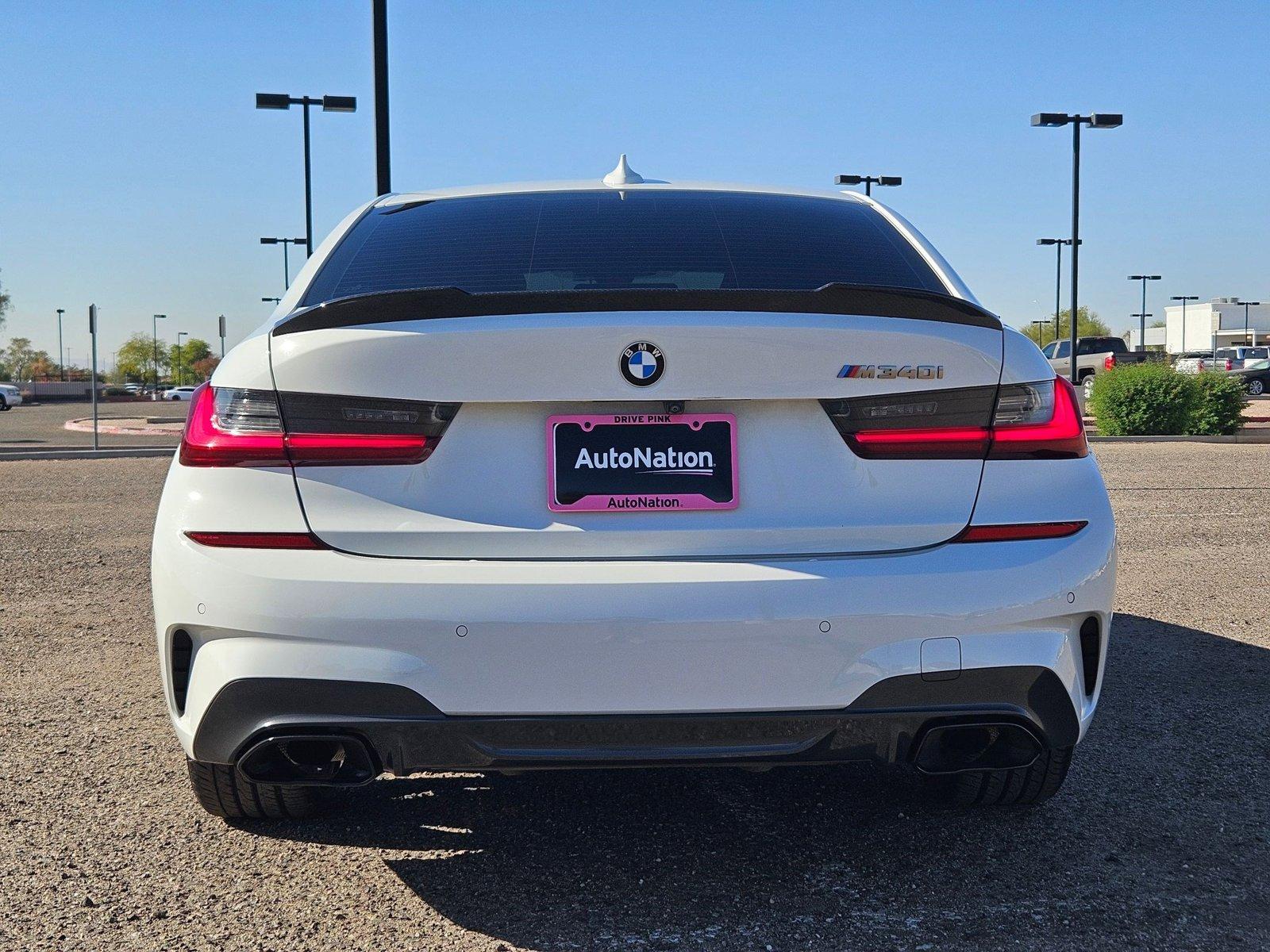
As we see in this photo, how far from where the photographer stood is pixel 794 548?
101 inches

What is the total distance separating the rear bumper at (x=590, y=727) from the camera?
2.51 m

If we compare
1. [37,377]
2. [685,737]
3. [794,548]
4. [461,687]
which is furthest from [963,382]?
[37,377]

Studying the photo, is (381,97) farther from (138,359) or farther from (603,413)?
(138,359)

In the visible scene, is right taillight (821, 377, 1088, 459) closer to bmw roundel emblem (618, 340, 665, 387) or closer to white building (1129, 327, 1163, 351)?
bmw roundel emblem (618, 340, 665, 387)

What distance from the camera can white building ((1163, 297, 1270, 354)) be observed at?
140 metres

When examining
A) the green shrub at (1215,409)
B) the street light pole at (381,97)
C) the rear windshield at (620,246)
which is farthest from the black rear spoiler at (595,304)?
the green shrub at (1215,409)

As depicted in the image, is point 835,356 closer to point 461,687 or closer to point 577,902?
point 461,687

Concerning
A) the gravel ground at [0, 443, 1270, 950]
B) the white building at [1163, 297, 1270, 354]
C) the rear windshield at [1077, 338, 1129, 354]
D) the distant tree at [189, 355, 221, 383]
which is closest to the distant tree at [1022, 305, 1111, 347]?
the white building at [1163, 297, 1270, 354]

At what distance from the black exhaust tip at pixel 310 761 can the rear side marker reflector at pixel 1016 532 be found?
4.37ft

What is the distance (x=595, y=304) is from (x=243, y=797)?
5.06ft

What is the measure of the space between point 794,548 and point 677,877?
0.94m

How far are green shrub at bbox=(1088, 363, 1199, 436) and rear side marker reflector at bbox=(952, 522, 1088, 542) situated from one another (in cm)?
2118

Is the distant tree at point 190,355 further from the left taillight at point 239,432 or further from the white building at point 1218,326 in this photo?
the left taillight at point 239,432

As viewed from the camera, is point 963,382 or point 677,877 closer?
point 963,382
